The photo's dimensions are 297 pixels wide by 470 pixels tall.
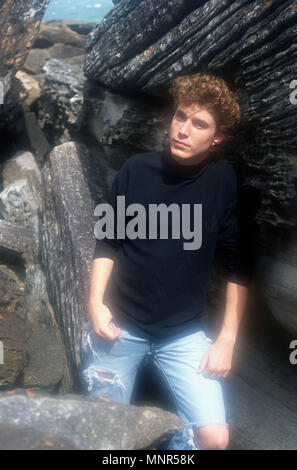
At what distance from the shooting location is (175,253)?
217 centimetres

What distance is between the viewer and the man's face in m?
2.04

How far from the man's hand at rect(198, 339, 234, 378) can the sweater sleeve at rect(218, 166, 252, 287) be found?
1.11ft

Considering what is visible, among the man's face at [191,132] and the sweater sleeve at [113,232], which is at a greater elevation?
the man's face at [191,132]

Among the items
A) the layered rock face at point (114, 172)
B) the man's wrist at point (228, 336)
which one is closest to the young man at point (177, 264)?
the man's wrist at point (228, 336)

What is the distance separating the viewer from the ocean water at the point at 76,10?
22.2 feet

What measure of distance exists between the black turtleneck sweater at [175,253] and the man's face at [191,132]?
109mm

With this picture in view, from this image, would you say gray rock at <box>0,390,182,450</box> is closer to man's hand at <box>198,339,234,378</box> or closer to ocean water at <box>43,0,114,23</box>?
man's hand at <box>198,339,234,378</box>

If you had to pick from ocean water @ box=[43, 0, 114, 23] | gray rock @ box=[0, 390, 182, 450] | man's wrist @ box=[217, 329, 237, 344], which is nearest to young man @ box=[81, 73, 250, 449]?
man's wrist @ box=[217, 329, 237, 344]

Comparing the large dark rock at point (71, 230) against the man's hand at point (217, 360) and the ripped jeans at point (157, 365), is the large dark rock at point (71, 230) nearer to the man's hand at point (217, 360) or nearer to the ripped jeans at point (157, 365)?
the ripped jeans at point (157, 365)

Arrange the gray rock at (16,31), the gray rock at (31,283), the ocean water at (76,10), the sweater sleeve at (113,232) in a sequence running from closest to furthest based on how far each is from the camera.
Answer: the sweater sleeve at (113,232)
the gray rock at (31,283)
the gray rock at (16,31)
the ocean water at (76,10)

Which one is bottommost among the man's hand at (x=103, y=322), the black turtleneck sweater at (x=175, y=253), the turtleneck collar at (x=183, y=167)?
the man's hand at (x=103, y=322)

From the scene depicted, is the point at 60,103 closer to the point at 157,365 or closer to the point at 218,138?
the point at 218,138

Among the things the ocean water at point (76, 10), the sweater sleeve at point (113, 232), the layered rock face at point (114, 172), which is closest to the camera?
the layered rock face at point (114, 172)

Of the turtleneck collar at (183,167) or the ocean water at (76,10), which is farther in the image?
the ocean water at (76,10)
